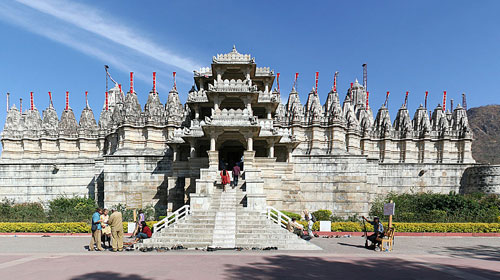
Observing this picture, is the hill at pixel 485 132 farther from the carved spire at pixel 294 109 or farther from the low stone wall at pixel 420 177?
the carved spire at pixel 294 109

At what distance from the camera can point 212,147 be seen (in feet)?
67.0

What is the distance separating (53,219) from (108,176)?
809cm

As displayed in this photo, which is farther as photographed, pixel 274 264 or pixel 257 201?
pixel 257 201

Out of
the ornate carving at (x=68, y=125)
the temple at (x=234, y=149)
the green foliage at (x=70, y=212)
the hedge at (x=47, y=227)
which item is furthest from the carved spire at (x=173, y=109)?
the hedge at (x=47, y=227)

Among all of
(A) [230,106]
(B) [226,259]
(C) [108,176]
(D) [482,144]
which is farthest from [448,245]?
(D) [482,144]

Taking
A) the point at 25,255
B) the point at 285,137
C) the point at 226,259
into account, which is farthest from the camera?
the point at 285,137

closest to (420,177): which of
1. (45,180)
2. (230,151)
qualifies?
(230,151)

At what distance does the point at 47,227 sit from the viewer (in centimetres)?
1906

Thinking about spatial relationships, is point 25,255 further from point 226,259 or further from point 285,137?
point 285,137

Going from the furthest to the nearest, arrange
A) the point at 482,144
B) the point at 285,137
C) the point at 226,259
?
the point at 482,144 < the point at 285,137 < the point at 226,259

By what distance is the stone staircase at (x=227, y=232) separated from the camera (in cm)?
1345

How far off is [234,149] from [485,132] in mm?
109696

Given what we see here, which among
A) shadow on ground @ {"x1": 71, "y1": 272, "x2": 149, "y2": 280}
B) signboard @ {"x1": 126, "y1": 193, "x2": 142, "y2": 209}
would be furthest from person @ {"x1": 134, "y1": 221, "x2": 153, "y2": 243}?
signboard @ {"x1": 126, "y1": 193, "x2": 142, "y2": 209}

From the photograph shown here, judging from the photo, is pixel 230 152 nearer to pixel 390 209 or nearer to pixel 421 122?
pixel 390 209
